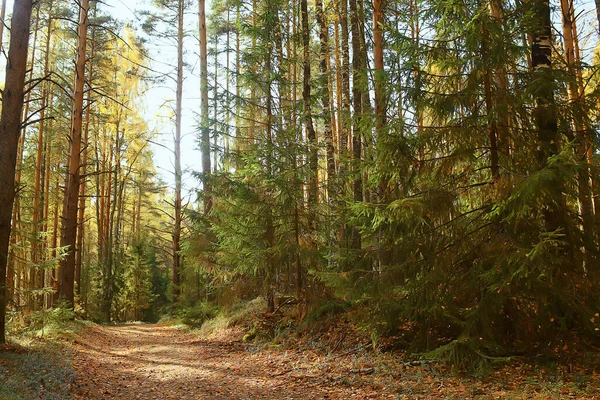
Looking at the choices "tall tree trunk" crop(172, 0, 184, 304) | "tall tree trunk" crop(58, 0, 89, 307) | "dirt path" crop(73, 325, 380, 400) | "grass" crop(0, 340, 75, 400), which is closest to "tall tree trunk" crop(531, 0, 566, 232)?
"dirt path" crop(73, 325, 380, 400)

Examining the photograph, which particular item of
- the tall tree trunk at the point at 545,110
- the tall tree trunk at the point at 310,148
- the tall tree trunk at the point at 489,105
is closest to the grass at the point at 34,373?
the tall tree trunk at the point at 310,148

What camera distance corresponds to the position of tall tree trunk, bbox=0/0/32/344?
699cm

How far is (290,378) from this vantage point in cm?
661

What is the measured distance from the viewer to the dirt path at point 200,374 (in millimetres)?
5742

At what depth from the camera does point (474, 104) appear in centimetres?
609

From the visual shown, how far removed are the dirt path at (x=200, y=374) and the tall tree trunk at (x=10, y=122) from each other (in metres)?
2.07

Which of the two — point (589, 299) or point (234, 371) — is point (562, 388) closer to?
point (589, 299)

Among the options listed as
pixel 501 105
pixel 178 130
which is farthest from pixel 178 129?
pixel 501 105

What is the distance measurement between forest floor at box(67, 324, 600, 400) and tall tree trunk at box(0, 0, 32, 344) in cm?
230

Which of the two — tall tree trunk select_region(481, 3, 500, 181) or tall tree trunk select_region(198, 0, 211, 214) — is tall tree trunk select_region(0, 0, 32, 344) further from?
tall tree trunk select_region(481, 3, 500, 181)

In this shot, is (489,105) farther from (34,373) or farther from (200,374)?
(34,373)

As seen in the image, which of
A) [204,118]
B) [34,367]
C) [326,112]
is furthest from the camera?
[204,118]

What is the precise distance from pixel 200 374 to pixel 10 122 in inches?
209

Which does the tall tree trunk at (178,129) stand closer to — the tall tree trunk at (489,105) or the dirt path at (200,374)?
the dirt path at (200,374)
